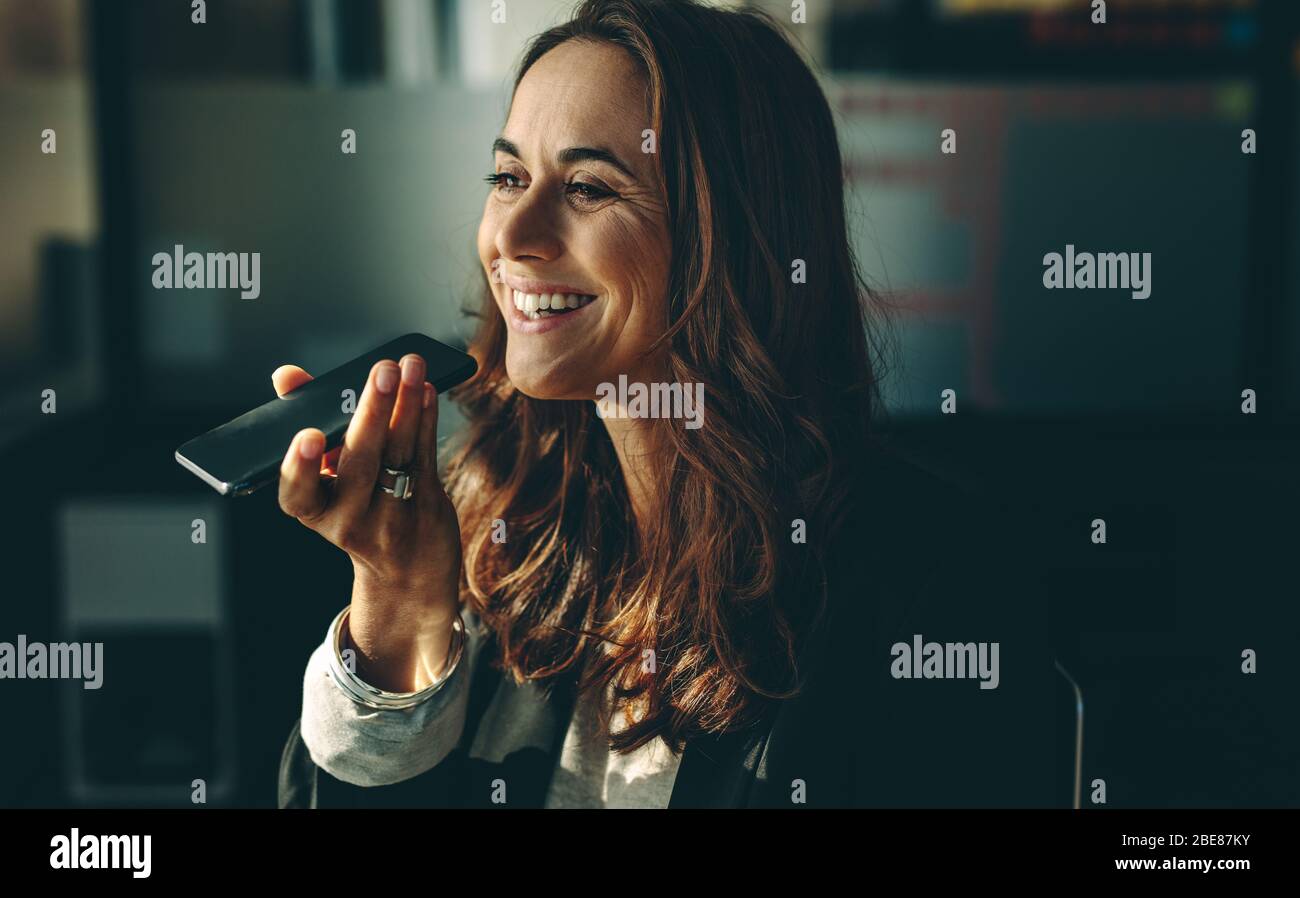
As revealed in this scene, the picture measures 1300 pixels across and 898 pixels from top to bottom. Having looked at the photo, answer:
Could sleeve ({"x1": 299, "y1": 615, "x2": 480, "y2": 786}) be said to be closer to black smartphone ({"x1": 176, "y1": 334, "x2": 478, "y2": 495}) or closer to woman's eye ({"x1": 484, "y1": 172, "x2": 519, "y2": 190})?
black smartphone ({"x1": 176, "y1": 334, "x2": 478, "y2": 495})

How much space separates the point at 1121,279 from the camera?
2141mm

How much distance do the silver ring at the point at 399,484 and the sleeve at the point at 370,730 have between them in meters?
0.15

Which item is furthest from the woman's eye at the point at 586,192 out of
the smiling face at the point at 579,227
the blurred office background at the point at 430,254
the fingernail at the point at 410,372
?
the blurred office background at the point at 430,254

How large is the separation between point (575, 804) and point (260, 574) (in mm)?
948

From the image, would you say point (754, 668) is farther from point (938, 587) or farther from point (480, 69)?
point (480, 69)

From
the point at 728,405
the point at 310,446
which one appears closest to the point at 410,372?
the point at 310,446

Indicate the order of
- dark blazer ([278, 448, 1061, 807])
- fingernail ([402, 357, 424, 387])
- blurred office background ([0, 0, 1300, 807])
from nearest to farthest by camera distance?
1. fingernail ([402, 357, 424, 387])
2. dark blazer ([278, 448, 1061, 807])
3. blurred office background ([0, 0, 1300, 807])

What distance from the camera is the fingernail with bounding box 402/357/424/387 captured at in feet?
2.68

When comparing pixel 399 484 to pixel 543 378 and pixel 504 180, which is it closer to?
pixel 543 378

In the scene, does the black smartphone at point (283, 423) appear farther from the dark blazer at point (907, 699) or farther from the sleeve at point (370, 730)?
the dark blazer at point (907, 699)

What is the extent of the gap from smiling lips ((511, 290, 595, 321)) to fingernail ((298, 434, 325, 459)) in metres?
0.26

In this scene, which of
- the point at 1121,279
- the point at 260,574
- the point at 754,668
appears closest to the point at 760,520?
the point at 754,668

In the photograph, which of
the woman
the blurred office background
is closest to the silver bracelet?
the woman
